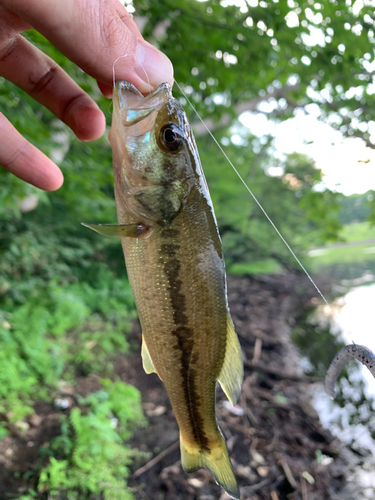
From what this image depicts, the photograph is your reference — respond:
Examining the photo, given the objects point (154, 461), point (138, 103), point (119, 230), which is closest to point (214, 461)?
point (119, 230)

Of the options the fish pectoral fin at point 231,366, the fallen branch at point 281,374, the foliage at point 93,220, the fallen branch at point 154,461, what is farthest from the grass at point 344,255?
the fish pectoral fin at point 231,366

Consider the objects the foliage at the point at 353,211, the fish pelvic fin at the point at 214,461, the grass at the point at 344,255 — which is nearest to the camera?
the fish pelvic fin at the point at 214,461

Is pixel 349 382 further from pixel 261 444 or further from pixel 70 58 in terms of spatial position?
pixel 70 58

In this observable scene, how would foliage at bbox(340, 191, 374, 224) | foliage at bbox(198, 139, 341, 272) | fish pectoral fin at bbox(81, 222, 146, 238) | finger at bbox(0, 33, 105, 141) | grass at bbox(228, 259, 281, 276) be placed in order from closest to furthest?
1. fish pectoral fin at bbox(81, 222, 146, 238)
2. finger at bbox(0, 33, 105, 141)
3. foliage at bbox(198, 139, 341, 272)
4. grass at bbox(228, 259, 281, 276)
5. foliage at bbox(340, 191, 374, 224)

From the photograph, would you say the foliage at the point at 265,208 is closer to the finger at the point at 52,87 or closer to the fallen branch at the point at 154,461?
the fallen branch at the point at 154,461

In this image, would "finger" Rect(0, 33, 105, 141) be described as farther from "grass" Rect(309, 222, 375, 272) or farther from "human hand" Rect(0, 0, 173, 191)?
"grass" Rect(309, 222, 375, 272)

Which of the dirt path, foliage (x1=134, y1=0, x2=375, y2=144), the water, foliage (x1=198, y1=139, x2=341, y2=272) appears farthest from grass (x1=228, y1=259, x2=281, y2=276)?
foliage (x1=134, y1=0, x2=375, y2=144)

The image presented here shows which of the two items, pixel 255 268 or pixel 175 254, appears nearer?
pixel 175 254
